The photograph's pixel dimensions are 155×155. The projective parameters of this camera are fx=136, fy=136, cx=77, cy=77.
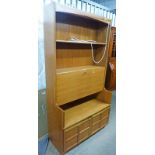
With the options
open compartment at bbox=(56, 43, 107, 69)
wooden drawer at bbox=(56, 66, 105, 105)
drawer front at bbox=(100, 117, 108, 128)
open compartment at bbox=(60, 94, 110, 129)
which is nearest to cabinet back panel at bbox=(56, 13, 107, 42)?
open compartment at bbox=(56, 43, 107, 69)

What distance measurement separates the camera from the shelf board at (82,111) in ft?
5.83

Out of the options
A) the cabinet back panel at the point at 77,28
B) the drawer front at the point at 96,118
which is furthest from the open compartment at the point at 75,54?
the drawer front at the point at 96,118

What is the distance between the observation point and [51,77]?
1595mm

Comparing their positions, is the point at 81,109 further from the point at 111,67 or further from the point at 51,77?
the point at 111,67

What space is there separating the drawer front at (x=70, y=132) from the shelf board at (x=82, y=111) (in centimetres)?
6

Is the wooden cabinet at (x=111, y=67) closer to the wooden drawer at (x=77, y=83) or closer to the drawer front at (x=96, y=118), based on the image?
the wooden drawer at (x=77, y=83)

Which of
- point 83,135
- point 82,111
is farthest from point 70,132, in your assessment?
point 82,111

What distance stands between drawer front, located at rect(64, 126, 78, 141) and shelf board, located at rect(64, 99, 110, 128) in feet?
0.21

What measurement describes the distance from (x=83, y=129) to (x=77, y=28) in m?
1.42

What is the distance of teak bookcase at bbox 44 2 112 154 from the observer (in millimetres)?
1542

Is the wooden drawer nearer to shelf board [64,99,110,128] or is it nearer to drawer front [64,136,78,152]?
shelf board [64,99,110,128]
